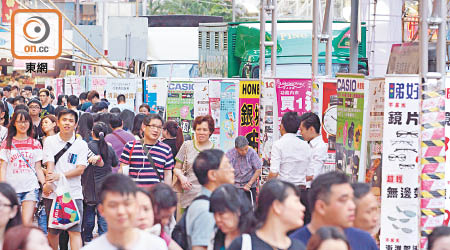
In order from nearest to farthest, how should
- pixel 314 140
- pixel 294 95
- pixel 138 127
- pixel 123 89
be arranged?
1. pixel 314 140
2. pixel 138 127
3. pixel 294 95
4. pixel 123 89

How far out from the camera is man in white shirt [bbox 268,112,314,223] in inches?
460

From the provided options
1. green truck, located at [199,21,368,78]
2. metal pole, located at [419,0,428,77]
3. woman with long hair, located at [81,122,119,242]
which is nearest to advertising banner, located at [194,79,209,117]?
green truck, located at [199,21,368,78]

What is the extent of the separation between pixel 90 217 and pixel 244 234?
646 cm

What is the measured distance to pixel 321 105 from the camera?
1308 centimetres

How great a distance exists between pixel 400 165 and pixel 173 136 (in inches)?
190

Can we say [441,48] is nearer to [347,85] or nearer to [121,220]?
[347,85]

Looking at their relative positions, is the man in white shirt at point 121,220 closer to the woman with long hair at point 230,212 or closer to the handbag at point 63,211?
the woman with long hair at point 230,212

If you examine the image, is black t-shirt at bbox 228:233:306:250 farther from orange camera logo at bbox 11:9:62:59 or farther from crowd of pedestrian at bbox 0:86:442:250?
orange camera logo at bbox 11:9:62:59

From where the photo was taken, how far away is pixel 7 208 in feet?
22.6

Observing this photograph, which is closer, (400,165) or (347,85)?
(400,165)

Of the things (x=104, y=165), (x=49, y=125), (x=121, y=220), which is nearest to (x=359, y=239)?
(x=121, y=220)

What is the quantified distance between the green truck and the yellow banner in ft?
9.33

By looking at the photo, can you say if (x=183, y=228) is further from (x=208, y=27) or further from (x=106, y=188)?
(x=208, y=27)

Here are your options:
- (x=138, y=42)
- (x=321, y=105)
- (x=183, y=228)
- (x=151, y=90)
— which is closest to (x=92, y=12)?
(x=138, y=42)
